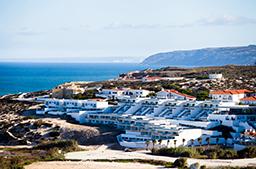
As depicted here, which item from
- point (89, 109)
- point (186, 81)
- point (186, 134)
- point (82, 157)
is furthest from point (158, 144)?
point (186, 81)

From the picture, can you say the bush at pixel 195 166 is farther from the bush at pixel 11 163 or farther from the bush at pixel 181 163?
the bush at pixel 11 163

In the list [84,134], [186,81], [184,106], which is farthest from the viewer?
[186,81]

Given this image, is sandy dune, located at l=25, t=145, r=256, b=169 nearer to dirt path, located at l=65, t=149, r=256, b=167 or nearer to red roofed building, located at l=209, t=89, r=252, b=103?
dirt path, located at l=65, t=149, r=256, b=167

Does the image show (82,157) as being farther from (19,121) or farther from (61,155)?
(19,121)

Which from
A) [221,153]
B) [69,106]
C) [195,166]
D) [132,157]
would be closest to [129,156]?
[132,157]

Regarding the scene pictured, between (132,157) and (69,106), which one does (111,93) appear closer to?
(69,106)
